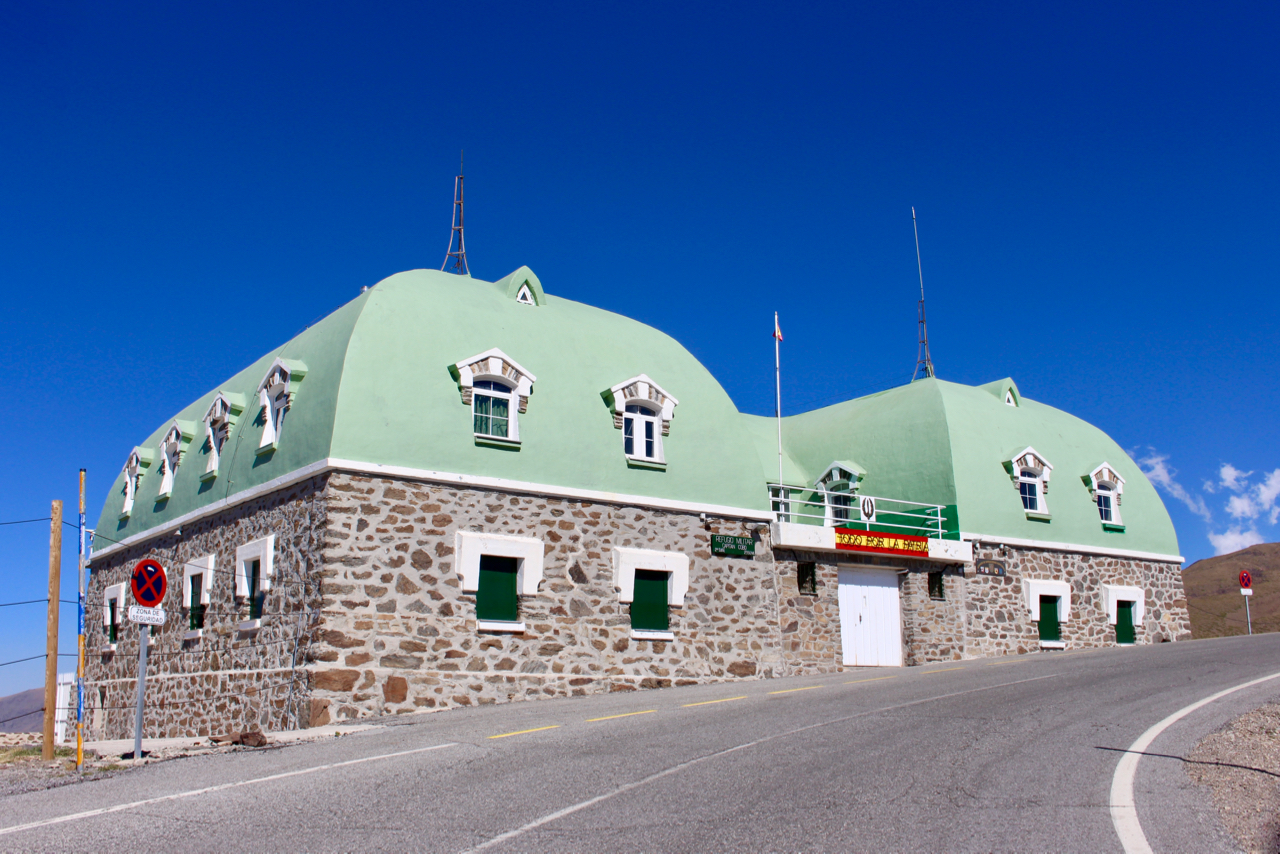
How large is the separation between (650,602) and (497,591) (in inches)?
138

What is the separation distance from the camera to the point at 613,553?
20.6 meters

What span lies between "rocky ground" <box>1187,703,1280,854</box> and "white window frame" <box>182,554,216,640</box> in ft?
62.9

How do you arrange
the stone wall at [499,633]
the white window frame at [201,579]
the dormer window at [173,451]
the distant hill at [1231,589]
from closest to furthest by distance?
the stone wall at [499,633]
the white window frame at [201,579]
the dormer window at [173,451]
the distant hill at [1231,589]

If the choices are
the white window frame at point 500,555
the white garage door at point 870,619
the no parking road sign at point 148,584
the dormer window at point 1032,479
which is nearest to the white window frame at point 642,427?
the white window frame at point 500,555

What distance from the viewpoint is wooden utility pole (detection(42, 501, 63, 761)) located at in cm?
1462

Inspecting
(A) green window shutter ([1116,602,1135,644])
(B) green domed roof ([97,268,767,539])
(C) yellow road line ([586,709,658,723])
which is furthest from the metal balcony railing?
(C) yellow road line ([586,709,658,723])

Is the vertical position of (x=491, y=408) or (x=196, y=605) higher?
(x=491, y=408)

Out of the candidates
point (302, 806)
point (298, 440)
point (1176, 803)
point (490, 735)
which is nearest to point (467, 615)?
point (298, 440)

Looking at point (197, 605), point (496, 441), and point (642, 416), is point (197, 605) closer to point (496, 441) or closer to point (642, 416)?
point (496, 441)

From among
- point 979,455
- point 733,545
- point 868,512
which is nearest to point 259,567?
point 733,545

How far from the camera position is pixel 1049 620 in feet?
90.4

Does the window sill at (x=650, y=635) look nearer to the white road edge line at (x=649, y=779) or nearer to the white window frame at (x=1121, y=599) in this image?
the white road edge line at (x=649, y=779)

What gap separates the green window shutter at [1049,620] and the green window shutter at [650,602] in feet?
40.1

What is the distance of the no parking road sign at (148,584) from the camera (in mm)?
13141
